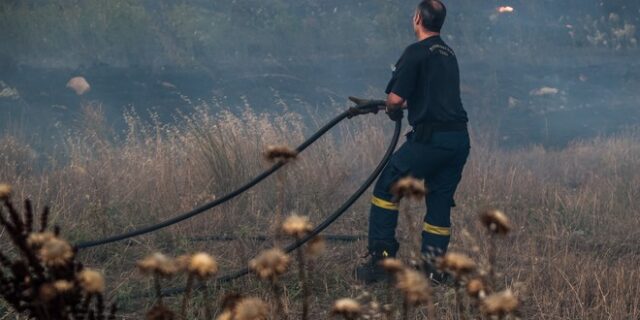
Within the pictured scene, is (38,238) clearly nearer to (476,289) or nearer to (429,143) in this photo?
(476,289)

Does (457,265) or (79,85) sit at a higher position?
(79,85)

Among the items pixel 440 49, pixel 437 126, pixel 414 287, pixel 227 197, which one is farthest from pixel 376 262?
pixel 414 287

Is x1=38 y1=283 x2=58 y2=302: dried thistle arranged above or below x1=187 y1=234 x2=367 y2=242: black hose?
above

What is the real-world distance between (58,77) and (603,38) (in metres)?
16.5

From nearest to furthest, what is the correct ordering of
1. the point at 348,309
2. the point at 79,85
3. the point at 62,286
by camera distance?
the point at 348,309 → the point at 62,286 → the point at 79,85

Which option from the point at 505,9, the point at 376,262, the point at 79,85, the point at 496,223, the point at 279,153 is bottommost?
the point at 376,262

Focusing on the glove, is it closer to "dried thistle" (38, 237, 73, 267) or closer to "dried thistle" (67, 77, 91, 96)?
"dried thistle" (38, 237, 73, 267)

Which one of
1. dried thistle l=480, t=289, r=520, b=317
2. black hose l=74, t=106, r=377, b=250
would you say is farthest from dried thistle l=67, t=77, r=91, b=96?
dried thistle l=480, t=289, r=520, b=317

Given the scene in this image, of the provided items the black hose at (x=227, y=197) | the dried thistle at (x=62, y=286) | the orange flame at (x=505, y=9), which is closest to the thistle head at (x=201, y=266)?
the dried thistle at (x=62, y=286)

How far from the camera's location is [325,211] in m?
7.47

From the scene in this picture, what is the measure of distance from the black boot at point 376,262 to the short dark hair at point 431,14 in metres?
1.51

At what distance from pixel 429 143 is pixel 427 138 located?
4 cm

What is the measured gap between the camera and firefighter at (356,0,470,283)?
210 inches

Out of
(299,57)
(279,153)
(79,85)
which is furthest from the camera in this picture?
(299,57)
